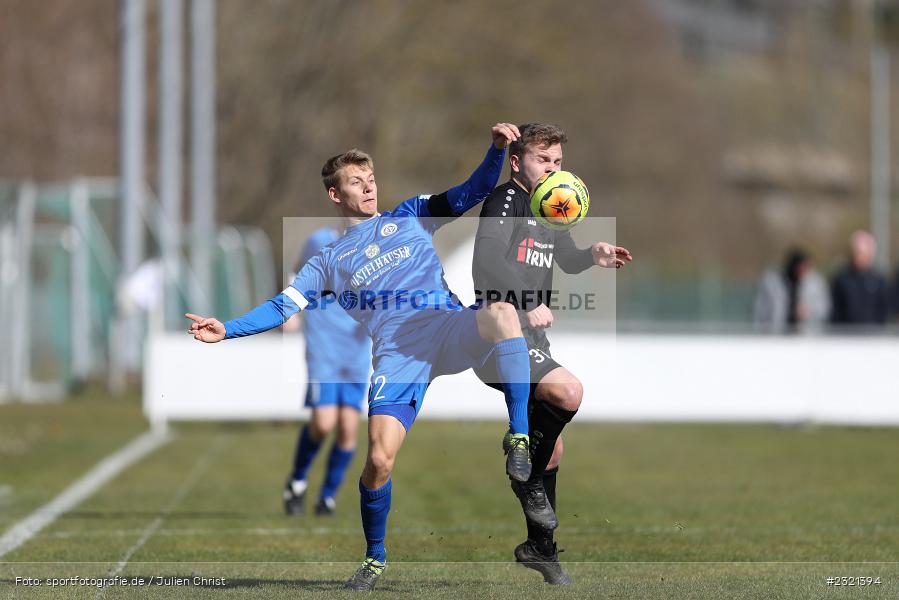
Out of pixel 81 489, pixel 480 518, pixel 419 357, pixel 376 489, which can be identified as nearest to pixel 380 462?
pixel 376 489

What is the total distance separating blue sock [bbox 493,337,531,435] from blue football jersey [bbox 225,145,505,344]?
0.45 m

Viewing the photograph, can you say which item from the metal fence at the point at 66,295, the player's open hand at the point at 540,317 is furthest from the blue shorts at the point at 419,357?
the metal fence at the point at 66,295

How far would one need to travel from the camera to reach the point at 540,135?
7.50 metres

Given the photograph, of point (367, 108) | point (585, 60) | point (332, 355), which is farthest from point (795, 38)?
point (332, 355)

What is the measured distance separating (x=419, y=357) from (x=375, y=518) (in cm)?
78

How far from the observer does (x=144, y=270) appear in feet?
73.2

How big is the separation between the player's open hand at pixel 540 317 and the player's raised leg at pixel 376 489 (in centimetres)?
77

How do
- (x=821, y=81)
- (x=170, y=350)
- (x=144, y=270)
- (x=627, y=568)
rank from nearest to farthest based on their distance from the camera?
(x=627, y=568), (x=170, y=350), (x=144, y=270), (x=821, y=81)

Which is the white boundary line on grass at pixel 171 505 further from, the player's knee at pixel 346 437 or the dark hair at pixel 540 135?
the dark hair at pixel 540 135

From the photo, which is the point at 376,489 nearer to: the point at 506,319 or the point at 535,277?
the point at 506,319

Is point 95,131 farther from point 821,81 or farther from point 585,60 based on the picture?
point 821,81

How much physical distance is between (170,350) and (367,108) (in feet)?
56.7

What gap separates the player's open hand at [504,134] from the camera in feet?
23.6

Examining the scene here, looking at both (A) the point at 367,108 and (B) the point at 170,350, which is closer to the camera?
(B) the point at 170,350
